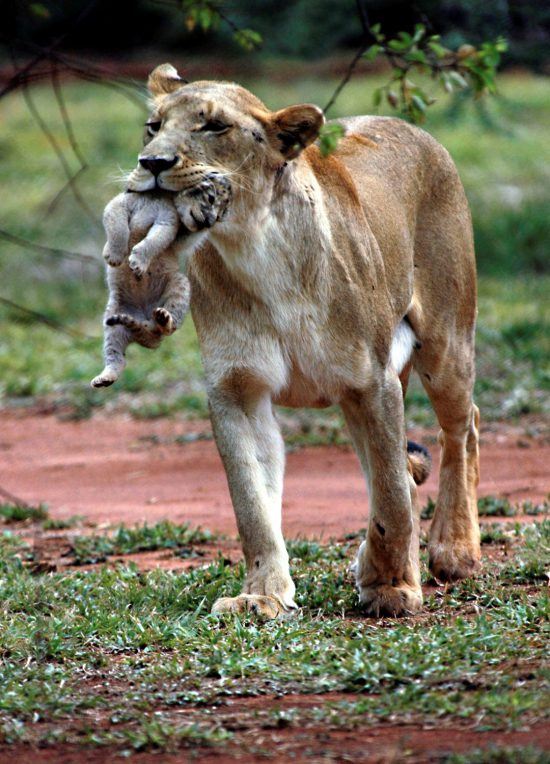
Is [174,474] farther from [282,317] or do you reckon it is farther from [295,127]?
[295,127]

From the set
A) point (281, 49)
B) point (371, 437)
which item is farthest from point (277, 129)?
point (281, 49)

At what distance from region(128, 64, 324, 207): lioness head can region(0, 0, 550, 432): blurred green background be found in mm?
352

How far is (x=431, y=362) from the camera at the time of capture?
19.2 ft

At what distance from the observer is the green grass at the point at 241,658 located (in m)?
3.84

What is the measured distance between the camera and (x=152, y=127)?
4.76 metres

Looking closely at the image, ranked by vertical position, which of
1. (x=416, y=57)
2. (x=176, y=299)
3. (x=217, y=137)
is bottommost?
(x=176, y=299)

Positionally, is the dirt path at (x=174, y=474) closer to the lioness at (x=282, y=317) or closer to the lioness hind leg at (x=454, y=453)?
the lioness hind leg at (x=454, y=453)

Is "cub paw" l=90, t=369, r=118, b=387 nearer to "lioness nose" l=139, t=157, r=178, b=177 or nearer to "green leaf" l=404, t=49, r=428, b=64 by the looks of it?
"lioness nose" l=139, t=157, r=178, b=177

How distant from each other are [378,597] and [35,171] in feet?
49.1

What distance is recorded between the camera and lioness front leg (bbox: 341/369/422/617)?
16.4ft

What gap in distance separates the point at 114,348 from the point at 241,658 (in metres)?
1.05

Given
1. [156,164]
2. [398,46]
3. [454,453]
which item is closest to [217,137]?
[156,164]

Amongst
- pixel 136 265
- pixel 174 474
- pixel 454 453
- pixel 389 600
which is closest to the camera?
pixel 136 265

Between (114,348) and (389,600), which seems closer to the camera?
(114,348)
